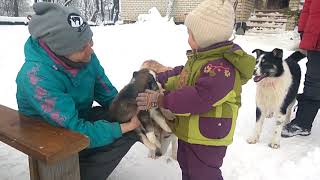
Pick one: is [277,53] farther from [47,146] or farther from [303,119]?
[47,146]

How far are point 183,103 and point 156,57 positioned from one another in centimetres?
591

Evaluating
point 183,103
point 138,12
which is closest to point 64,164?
point 183,103

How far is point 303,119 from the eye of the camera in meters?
3.60

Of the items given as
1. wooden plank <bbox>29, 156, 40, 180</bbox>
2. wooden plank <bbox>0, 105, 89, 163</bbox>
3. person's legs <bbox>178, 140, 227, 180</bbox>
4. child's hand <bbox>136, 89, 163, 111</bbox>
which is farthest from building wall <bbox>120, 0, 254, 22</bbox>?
wooden plank <bbox>29, 156, 40, 180</bbox>

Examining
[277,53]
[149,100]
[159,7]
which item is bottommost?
[149,100]

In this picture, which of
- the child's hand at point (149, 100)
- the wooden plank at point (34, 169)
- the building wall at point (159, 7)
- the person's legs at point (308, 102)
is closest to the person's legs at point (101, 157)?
the child's hand at point (149, 100)

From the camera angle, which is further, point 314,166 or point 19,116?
point 314,166

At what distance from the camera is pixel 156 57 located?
7.75m

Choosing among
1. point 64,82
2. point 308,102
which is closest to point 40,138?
point 64,82

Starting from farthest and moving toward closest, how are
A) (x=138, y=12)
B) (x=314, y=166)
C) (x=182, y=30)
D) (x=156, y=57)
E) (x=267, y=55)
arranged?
(x=138, y=12) → (x=182, y=30) → (x=156, y=57) → (x=267, y=55) → (x=314, y=166)

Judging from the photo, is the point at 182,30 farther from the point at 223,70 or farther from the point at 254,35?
the point at 223,70

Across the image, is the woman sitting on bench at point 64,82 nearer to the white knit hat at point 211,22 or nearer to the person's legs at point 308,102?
the white knit hat at point 211,22

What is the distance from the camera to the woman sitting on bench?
1.90 m

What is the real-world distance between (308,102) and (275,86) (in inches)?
18.1
